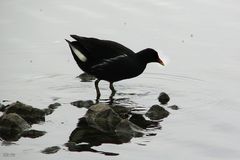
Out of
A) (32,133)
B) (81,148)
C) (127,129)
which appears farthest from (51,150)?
(127,129)

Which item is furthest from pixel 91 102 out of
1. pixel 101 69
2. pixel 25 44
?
pixel 25 44

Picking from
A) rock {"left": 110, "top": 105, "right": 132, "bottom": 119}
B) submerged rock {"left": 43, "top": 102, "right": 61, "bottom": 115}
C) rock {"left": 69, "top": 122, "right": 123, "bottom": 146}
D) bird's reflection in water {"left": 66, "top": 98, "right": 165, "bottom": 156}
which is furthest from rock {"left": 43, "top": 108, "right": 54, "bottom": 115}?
rock {"left": 110, "top": 105, "right": 132, "bottom": 119}

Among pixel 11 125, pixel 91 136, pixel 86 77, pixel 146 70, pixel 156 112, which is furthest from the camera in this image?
pixel 146 70

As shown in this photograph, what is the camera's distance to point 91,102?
462 inches

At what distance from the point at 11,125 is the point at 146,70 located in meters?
4.32

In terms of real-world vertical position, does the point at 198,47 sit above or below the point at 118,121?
above

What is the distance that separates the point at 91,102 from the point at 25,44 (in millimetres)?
3521

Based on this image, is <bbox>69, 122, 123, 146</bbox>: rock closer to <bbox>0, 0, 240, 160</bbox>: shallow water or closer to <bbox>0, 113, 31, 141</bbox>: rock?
<bbox>0, 0, 240, 160</bbox>: shallow water

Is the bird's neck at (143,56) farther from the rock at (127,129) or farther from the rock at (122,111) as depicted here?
the rock at (127,129)

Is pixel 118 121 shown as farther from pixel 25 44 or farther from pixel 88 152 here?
pixel 25 44

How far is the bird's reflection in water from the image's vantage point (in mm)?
9898

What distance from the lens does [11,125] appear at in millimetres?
10102

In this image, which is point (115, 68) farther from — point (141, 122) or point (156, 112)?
point (141, 122)

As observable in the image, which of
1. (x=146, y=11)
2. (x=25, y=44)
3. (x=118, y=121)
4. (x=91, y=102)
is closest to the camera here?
(x=118, y=121)
